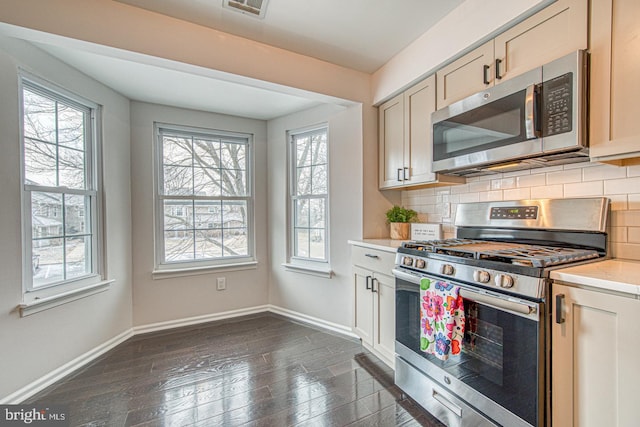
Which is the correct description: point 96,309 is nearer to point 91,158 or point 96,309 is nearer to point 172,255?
point 172,255

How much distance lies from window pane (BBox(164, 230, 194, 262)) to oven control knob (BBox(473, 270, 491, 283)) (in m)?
2.84

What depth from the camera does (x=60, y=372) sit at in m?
2.13

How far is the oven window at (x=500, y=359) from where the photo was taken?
3.92 ft

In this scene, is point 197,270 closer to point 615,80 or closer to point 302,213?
point 302,213

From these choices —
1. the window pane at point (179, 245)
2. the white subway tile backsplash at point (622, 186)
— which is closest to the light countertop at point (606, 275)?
the white subway tile backsplash at point (622, 186)

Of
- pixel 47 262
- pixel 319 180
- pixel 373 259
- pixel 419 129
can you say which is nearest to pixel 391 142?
pixel 419 129

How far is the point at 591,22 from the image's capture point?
128cm

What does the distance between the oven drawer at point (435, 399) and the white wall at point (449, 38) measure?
2010mm

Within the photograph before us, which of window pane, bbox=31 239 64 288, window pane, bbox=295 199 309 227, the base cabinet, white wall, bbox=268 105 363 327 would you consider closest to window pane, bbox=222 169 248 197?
white wall, bbox=268 105 363 327

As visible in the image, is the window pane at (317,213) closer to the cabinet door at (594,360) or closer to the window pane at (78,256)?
the window pane at (78,256)

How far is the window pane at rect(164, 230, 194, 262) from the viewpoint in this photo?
3127mm

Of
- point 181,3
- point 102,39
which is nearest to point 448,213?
point 181,3

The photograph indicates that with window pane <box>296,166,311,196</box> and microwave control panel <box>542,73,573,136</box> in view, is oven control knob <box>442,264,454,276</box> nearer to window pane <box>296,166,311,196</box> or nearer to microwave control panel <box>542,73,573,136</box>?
microwave control panel <box>542,73,573,136</box>

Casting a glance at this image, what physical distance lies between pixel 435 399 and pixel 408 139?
180cm
